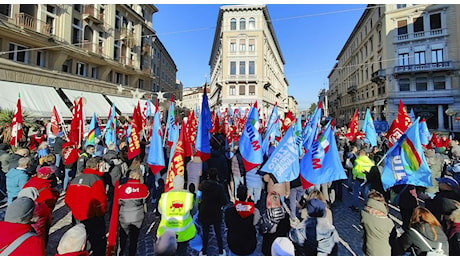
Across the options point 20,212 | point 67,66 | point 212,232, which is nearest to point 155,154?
point 212,232

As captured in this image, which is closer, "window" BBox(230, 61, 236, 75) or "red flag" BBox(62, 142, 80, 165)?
"red flag" BBox(62, 142, 80, 165)

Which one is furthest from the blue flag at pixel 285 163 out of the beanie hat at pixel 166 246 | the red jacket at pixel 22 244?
the red jacket at pixel 22 244

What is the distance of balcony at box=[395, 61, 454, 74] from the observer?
87.4 feet

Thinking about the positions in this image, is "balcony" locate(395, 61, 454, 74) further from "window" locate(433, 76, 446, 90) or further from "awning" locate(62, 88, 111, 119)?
"awning" locate(62, 88, 111, 119)

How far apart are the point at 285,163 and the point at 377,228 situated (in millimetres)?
1885

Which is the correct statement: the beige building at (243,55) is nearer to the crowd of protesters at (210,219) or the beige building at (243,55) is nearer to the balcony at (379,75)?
the balcony at (379,75)

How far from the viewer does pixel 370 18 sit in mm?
35719

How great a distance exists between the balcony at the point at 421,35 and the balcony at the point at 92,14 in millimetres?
34761

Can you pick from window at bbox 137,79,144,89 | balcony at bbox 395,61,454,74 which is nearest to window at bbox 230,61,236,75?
window at bbox 137,79,144,89

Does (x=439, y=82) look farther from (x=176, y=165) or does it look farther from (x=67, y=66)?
(x=67, y=66)

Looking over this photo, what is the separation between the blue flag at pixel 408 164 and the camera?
13.9 feet

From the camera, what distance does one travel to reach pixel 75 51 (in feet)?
59.8

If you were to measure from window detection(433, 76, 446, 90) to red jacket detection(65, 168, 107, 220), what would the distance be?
3733 cm
